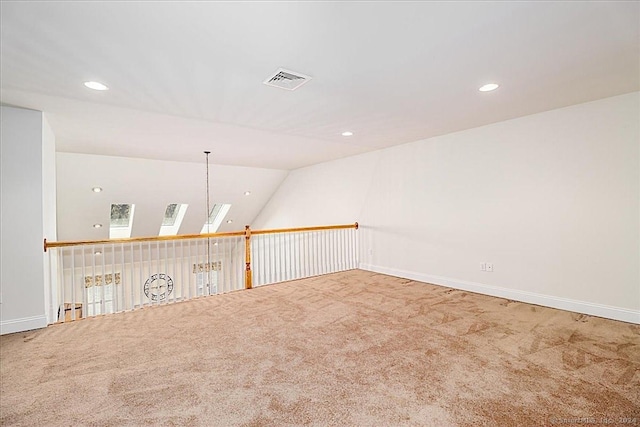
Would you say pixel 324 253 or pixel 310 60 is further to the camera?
pixel 324 253

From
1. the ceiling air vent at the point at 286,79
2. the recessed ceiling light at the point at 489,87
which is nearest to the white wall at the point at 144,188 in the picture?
the ceiling air vent at the point at 286,79

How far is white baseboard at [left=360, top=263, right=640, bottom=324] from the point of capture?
10.2ft

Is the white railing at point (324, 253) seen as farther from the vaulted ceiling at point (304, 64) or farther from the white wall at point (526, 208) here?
the vaulted ceiling at point (304, 64)

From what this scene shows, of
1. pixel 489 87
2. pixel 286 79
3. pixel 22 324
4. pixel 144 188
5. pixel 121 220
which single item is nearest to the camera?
pixel 286 79

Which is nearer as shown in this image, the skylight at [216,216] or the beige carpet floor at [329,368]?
the beige carpet floor at [329,368]

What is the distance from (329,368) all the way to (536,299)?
115 inches

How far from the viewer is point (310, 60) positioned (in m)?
2.24

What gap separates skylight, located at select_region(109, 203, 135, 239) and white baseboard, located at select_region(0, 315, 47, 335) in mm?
4399

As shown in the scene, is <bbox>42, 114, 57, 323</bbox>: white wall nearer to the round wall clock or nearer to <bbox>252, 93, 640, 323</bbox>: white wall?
the round wall clock

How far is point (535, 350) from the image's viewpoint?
8.32 feet

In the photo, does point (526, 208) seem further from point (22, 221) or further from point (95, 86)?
point (22, 221)

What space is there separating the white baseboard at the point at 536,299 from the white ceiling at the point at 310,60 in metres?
2.20

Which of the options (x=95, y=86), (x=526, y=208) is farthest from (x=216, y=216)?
(x=526, y=208)

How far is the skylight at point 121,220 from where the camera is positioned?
744cm
